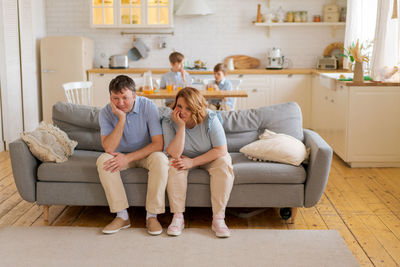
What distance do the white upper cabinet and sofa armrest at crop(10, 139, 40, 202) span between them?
4.41 metres

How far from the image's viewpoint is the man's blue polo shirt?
3.47 meters

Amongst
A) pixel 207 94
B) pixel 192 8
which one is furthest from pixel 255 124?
pixel 192 8

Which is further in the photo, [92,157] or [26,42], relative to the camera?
[26,42]

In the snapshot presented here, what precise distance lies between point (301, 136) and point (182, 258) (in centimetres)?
146

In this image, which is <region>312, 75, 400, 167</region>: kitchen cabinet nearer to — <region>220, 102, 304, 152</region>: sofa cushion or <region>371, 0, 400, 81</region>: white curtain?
<region>371, 0, 400, 81</region>: white curtain

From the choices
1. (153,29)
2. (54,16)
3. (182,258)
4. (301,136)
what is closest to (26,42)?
(54,16)

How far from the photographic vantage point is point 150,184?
3.33m

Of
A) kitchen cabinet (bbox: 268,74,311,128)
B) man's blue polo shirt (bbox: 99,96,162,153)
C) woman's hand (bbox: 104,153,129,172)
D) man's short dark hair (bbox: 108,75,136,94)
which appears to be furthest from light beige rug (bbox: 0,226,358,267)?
kitchen cabinet (bbox: 268,74,311,128)

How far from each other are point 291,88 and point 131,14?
2.53m

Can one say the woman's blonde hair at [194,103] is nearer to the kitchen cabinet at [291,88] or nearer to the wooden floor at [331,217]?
the wooden floor at [331,217]

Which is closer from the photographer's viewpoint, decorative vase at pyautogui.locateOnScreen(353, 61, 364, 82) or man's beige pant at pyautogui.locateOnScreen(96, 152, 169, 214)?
man's beige pant at pyautogui.locateOnScreen(96, 152, 169, 214)

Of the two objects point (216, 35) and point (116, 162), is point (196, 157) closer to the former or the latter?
point (116, 162)

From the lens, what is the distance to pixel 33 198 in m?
3.49

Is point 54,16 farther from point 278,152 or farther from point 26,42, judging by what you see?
point 278,152
